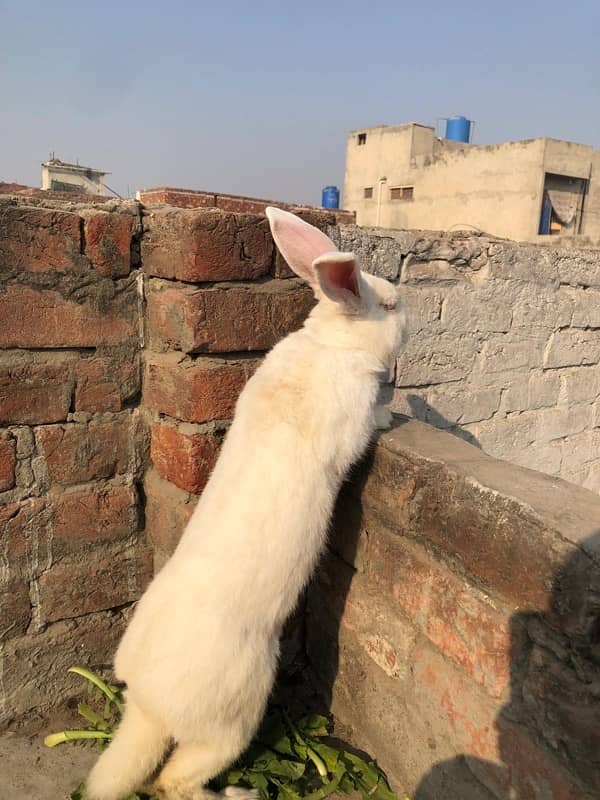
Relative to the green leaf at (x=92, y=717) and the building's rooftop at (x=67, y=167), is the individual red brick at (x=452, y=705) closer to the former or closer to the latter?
A: the green leaf at (x=92, y=717)

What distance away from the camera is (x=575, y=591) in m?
1.33

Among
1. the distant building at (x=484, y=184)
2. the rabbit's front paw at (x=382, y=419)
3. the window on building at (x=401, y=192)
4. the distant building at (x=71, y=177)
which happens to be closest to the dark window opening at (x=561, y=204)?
the distant building at (x=484, y=184)

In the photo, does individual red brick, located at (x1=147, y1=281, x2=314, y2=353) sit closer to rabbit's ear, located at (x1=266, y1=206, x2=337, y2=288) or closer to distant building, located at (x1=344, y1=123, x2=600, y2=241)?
rabbit's ear, located at (x1=266, y1=206, x2=337, y2=288)

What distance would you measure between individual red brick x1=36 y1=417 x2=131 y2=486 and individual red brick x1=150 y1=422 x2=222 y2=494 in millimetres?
170

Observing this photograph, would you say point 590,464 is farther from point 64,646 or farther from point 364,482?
point 64,646

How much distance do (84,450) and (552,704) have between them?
173 cm

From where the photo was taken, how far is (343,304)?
203 centimetres

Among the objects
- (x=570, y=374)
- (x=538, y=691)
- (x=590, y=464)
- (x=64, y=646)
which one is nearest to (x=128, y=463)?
(x=64, y=646)

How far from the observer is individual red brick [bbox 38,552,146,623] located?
2.35 meters

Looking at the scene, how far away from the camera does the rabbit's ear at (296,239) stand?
204cm

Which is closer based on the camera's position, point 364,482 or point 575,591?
point 575,591

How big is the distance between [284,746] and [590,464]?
13.2 feet

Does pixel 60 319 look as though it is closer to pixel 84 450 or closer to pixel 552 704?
pixel 84 450

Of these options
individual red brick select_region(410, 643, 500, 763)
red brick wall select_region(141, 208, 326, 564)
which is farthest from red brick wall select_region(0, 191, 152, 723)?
individual red brick select_region(410, 643, 500, 763)
